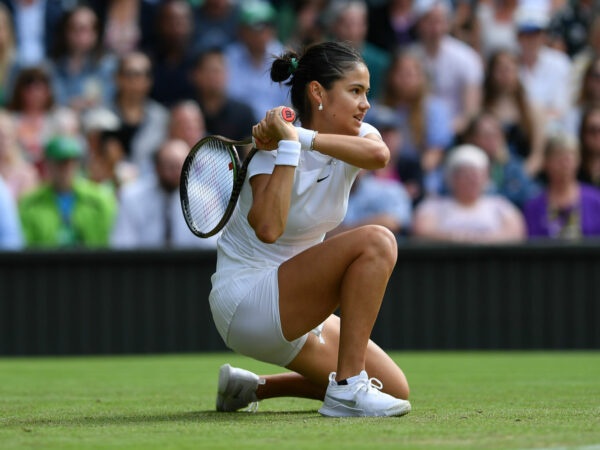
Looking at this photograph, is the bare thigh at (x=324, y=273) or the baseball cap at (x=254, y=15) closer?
the bare thigh at (x=324, y=273)

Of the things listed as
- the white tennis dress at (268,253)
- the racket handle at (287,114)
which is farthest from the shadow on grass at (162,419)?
the racket handle at (287,114)

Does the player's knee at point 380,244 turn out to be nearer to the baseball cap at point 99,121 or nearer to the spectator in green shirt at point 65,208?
the spectator in green shirt at point 65,208

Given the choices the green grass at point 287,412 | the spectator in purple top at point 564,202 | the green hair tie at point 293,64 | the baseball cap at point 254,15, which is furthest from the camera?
the baseball cap at point 254,15

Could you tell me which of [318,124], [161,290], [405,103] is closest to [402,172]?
[405,103]

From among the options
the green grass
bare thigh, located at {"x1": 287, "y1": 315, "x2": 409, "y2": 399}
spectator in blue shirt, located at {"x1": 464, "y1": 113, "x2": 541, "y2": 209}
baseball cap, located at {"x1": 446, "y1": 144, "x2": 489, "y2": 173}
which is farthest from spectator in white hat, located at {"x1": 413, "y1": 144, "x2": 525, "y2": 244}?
bare thigh, located at {"x1": 287, "y1": 315, "x2": 409, "y2": 399}

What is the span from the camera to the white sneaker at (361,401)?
4668 millimetres

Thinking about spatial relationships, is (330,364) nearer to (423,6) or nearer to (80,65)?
(80,65)

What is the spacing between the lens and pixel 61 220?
32.9ft

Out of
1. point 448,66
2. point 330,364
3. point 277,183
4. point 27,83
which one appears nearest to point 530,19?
point 448,66

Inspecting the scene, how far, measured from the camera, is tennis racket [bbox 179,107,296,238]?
4.95 meters

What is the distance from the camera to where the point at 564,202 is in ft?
33.0

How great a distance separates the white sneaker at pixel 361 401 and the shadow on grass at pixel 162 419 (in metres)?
0.14

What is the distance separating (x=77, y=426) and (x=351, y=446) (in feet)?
4.07

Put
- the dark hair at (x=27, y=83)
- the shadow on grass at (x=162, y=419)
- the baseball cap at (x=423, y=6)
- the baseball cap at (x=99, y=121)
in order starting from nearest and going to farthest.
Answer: the shadow on grass at (x=162, y=419)
the baseball cap at (x=99, y=121)
the dark hair at (x=27, y=83)
the baseball cap at (x=423, y=6)
